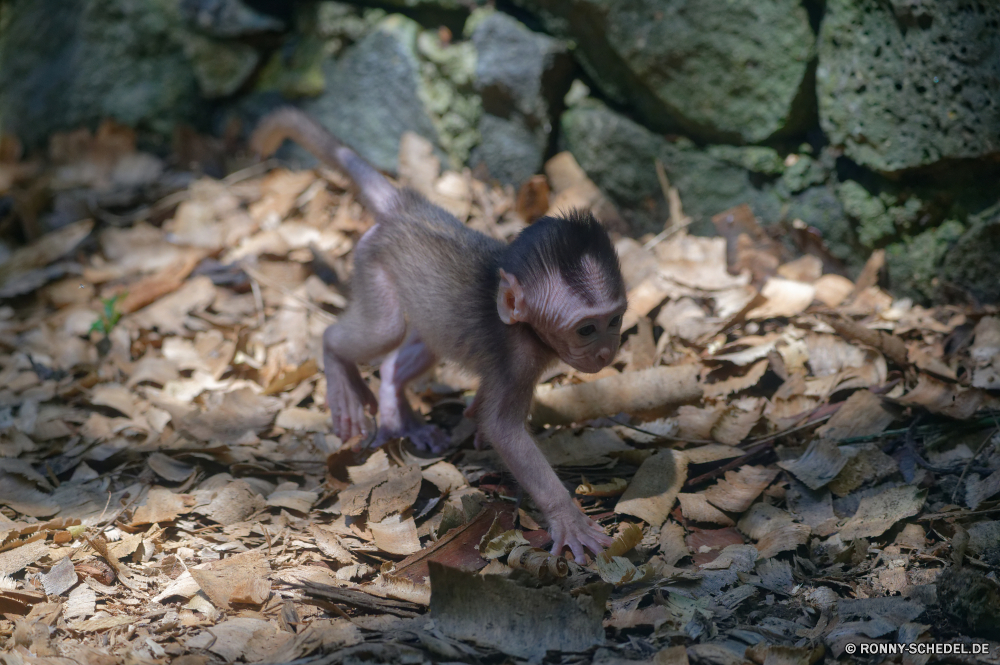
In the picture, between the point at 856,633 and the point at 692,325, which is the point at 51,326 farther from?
the point at 856,633

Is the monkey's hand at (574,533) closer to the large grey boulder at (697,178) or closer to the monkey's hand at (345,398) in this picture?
the monkey's hand at (345,398)

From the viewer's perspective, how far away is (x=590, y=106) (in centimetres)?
590

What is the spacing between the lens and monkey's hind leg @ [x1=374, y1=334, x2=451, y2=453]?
4.71 m

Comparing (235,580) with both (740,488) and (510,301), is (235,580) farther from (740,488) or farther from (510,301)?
(740,488)

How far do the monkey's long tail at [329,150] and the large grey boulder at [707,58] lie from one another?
5.80 ft

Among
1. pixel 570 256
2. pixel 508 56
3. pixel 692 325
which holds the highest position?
pixel 508 56

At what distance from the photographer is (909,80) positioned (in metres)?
4.58

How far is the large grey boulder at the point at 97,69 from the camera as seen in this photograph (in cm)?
694

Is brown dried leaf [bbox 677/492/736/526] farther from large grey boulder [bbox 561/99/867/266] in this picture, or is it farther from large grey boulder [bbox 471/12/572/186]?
large grey boulder [bbox 471/12/572/186]

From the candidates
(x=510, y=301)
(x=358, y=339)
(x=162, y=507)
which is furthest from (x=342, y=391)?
(x=510, y=301)

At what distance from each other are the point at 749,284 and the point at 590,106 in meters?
1.69

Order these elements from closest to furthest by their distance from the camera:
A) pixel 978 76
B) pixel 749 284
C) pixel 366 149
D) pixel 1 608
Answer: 1. pixel 1 608
2. pixel 978 76
3. pixel 749 284
4. pixel 366 149

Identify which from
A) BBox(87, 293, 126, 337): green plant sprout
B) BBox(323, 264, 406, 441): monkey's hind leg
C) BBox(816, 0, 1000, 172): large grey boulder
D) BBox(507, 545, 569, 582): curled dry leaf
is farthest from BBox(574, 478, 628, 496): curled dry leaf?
BBox(87, 293, 126, 337): green plant sprout

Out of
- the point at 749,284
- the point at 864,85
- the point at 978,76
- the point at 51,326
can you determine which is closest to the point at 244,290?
the point at 51,326
